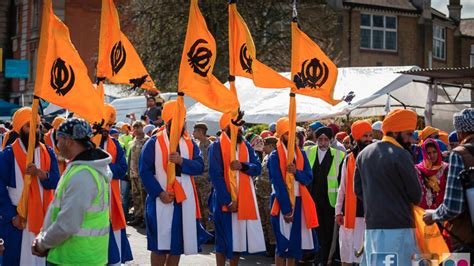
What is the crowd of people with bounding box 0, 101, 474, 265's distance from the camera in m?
6.48

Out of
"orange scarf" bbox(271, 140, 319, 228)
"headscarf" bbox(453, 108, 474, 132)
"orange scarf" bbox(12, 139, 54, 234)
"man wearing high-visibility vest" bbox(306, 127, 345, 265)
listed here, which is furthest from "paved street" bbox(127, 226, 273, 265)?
"headscarf" bbox(453, 108, 474, 132)

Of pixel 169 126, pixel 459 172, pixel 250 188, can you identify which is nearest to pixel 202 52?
pixel 169 126

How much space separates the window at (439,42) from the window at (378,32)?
3.80 meters

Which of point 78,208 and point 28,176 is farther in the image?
point 28,176

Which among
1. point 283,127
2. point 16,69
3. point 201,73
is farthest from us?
point 16,69

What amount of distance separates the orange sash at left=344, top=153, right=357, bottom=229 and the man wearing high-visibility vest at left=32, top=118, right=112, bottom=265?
4.90 metres

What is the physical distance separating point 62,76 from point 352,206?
3.90 m

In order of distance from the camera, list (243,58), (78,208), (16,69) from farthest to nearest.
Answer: (16,69) < (243,58) < (78,208)

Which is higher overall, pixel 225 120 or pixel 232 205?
pixel 225 120

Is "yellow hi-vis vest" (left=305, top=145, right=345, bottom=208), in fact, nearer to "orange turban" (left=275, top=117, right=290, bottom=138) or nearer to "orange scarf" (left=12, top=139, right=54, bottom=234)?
"orange turban" (left=275, top=117, right=290, bottom=138)

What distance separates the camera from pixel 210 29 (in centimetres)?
3516

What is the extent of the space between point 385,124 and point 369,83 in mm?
12045

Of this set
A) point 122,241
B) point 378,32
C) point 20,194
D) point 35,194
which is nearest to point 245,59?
point 122,241

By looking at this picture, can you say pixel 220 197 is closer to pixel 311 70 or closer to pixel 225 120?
pixel 225 120
